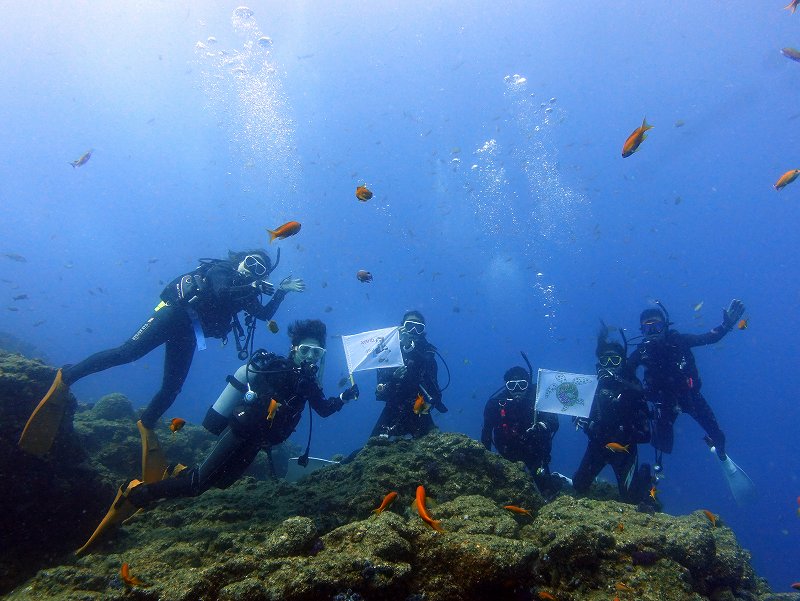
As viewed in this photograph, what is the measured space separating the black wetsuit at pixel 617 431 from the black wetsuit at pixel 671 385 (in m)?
1.67

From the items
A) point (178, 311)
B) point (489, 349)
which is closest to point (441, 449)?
point (178, 311)

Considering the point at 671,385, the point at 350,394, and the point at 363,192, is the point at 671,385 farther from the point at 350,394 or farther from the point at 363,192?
the point at 363,192

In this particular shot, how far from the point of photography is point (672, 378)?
977 centimetres

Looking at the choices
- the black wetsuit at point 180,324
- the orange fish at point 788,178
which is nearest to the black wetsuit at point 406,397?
the black wetsuit at point 180,324

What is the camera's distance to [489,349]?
148 meters

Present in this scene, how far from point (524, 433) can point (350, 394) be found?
3641 millimetres

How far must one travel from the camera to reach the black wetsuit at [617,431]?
7.83 metres

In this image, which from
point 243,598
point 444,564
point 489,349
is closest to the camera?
point 243,598

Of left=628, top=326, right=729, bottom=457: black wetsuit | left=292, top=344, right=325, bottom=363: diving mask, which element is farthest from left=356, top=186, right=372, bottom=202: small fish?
left=628, top=326, right=729, bottom=457: black wetsuit

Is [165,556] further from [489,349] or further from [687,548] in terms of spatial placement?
[489,349]

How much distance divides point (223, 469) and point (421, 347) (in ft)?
16.4

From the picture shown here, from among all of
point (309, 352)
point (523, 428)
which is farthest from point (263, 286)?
point (523, 428)

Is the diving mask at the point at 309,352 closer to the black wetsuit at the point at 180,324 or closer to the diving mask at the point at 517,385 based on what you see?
the black wetsuit at the point at 180,324

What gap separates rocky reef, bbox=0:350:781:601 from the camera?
313 cm
